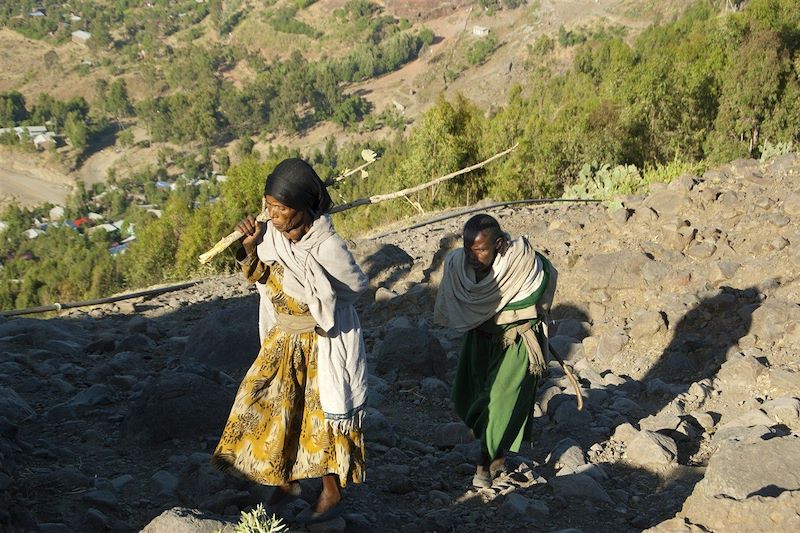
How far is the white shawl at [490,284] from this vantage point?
3668mm

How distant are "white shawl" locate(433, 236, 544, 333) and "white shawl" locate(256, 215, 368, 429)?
0.79m

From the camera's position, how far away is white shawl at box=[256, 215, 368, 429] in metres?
2.94

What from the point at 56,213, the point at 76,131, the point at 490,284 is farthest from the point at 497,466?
the point at 76,131

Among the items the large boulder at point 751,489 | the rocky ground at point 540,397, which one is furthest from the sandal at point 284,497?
the large boulder at point 751,489

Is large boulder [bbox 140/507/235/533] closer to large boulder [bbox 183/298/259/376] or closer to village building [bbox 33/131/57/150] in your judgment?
large boulder [bbox 183/298/259/376]

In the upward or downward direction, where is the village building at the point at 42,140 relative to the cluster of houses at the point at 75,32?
downward

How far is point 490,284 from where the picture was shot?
3.66m

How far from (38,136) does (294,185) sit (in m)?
86.4

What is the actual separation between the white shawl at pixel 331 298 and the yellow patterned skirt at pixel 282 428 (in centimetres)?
7

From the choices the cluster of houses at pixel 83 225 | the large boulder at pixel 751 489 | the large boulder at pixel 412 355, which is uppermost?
the large boulder at pixel 751 489

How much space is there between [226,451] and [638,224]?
5.47m

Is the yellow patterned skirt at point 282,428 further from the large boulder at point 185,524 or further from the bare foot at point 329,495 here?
the large boulder at point 185,524

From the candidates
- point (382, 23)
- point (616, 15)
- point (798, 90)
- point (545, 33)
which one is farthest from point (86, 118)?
point (798, 90)

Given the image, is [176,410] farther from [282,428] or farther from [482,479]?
[482,479]
